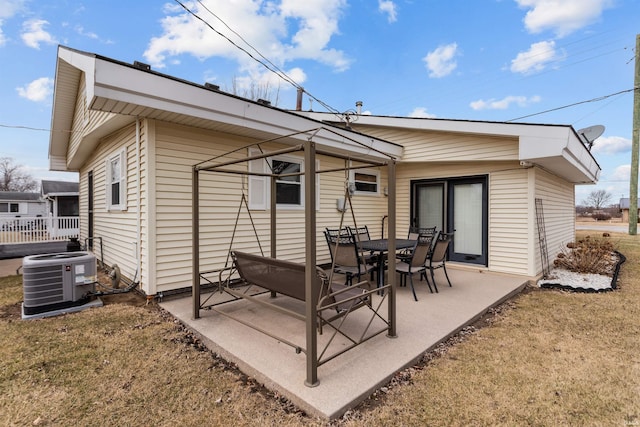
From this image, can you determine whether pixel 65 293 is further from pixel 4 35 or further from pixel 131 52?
pixel 4 35

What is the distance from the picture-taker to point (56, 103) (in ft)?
25.4

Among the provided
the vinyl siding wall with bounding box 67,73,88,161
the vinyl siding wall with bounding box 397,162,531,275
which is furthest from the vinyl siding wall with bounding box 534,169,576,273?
the vinyl siding wall with bounding box 67,73,88,161

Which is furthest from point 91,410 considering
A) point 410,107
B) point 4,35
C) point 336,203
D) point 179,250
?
point 410,107

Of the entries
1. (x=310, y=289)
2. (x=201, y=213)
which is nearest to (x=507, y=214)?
(x=310, y=289)

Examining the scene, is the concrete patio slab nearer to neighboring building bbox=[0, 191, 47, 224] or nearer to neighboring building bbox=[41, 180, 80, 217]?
neighboring building bbox=[41, 180, 80, 217]

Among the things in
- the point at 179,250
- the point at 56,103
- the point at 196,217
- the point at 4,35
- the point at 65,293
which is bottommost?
the point at 65,293

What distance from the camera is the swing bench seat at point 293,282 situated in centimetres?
269

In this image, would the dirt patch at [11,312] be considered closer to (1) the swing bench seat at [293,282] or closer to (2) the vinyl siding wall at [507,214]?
(1) the swing bench seat at [293,282]

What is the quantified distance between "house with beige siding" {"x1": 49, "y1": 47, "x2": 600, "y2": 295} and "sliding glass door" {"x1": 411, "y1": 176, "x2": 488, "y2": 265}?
0.08ft

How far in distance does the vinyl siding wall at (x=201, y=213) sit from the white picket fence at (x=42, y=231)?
31.3 ft

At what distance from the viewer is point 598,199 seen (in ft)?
139

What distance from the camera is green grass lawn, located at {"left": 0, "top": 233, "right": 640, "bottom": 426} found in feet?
6.86

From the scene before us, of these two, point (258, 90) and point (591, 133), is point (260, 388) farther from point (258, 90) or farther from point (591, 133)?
point (258, 90)

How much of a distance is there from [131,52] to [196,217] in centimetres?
758
